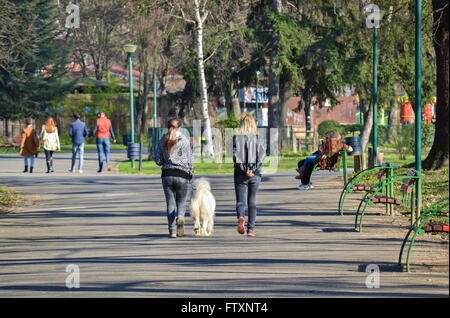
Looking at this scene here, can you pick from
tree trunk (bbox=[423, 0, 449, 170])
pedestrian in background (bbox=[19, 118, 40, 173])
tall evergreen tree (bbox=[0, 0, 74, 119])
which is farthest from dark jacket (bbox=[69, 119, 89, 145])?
tall evergreen tree (bbox=[0, 0, 74, 119])

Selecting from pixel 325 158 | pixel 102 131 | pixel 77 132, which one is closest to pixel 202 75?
pixel 102 131

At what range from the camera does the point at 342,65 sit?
36.7 meters

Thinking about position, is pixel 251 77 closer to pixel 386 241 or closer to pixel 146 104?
pixel 146 104

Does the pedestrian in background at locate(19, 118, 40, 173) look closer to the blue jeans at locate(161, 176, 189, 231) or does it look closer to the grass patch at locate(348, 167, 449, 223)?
the grass patch at locate(348, 167, 449, 223)

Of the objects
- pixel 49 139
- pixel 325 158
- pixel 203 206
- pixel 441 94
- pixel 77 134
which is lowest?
pixel 203 206

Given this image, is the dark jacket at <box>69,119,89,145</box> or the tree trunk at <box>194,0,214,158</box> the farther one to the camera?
the tree trunk at <box>194,0,214,158</box>

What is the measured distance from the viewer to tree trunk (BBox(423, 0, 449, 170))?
2034 centimetres

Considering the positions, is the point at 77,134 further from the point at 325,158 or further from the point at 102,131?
the point at 325,158

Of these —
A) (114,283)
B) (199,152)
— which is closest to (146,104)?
(199,152)

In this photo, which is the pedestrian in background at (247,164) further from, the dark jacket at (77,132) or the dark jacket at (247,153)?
the dark jacket at (77,132)

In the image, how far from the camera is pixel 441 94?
20469 mm

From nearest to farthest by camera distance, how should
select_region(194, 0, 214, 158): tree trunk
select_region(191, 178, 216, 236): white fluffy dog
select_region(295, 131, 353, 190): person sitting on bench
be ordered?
select_region(191, 178, 216, 236): white fluffy dog < select_region(295, 131, 353, 190): person sitting on bench < select_region(194, 0, 214, 158): tree trunk

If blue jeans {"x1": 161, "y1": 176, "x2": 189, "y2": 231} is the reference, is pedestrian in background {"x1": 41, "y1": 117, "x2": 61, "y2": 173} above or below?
above

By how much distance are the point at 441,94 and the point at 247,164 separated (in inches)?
374
